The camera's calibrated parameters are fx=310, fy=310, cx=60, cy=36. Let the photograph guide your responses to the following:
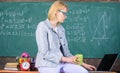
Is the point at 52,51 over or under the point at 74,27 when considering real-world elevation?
over

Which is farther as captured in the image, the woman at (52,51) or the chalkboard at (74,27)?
the chalkboard at (74,27)

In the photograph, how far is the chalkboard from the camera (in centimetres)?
583

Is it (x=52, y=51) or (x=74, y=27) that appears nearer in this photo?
(x=52, y=51)

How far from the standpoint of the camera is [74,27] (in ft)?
19.4

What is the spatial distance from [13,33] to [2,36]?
0.22 m

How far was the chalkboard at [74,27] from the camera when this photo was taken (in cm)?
583

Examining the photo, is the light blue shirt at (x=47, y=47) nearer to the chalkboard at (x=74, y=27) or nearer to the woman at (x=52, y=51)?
the woman at (x=52, y=51)

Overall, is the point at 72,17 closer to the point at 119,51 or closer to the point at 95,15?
the point at 95,15

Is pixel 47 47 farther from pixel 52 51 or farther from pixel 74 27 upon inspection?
pixel 74 27

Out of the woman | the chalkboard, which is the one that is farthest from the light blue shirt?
the chalkboard

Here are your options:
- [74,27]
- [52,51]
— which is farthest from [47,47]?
[74,27]

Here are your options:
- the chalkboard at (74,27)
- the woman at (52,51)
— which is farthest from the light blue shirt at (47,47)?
the chalkboard at (74,27)

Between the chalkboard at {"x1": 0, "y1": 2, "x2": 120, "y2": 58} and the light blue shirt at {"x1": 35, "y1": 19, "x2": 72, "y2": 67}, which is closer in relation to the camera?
the light blue shirt at {"x1": 35, "y1": 19, "x2": 72, "y2": 67}

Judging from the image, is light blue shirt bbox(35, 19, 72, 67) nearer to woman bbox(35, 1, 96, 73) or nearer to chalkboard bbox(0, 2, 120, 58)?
woman bbox(35, 1, 96, 73)
